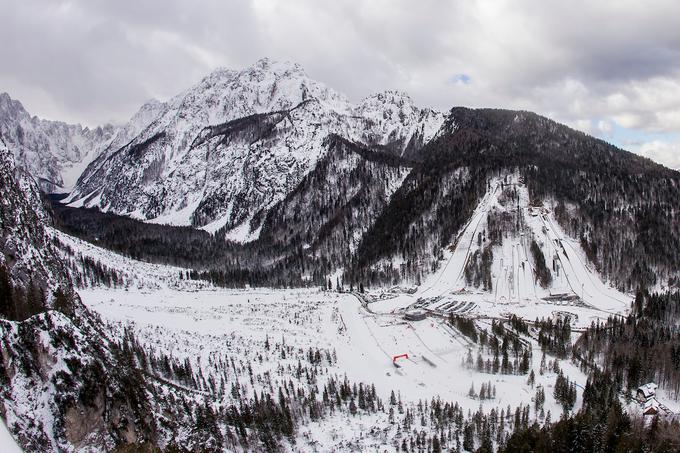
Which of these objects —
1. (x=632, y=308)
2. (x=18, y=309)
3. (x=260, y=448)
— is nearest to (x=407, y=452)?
(x=260, y=448)

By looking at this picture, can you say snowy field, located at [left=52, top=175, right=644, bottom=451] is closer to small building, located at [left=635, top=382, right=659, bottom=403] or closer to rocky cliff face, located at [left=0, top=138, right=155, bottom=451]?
small building, located at [left=635, top=382, right=659, bottom=403]

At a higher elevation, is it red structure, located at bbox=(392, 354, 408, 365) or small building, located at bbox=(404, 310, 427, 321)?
small building, located at bbox=(404, 310, 427, 321)

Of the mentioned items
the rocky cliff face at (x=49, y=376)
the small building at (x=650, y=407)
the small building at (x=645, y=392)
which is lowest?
the small building at (x=650, y=407)

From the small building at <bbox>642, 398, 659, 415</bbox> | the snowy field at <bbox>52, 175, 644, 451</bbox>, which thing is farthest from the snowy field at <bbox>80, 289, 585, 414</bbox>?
the small building at <bbox>642, 398, 659, 415</bbox>

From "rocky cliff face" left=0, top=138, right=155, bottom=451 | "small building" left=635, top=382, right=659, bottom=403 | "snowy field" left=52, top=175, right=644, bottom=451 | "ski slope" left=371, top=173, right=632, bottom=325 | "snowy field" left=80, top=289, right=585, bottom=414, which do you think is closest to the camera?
"rocky cliff face" left=0, top=138, right=155, bottom=451

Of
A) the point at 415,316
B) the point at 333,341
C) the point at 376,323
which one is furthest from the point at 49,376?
the point at 415,316

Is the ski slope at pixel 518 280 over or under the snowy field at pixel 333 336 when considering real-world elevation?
over

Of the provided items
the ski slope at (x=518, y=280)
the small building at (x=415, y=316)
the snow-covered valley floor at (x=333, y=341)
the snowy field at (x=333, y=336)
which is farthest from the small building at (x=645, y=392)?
the small building at (x=415, y=316)

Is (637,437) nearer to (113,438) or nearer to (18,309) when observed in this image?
(113,438)

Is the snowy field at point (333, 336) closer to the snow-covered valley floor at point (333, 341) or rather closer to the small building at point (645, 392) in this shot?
the snow-covered valley floor at point (333, 341)
